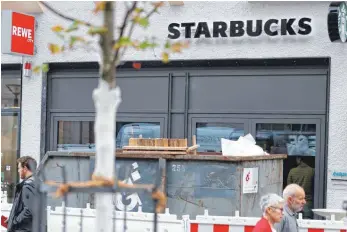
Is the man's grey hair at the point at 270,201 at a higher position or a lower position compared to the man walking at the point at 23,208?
higher

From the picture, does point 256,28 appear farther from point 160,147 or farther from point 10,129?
point 10,129

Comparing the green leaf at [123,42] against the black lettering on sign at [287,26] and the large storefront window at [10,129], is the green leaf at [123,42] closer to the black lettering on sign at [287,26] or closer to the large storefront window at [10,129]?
the black lettering on sign at [287,26]

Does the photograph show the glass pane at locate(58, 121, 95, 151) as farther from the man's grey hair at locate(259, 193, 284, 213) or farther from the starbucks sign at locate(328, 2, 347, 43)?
the man's grey hair at locate(259, 193, 284, 213)

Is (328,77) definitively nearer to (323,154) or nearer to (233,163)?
(323,154)

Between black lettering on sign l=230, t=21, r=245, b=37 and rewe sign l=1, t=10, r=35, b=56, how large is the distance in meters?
3.49

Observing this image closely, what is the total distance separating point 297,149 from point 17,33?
4.90m

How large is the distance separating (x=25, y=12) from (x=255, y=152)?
5.95 m

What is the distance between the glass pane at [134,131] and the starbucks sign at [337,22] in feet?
10.9

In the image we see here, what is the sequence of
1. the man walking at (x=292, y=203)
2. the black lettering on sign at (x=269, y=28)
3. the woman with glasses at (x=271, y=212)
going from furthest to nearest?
the black lettering on sign at (x=269, y=28) < the man walking at (x=292, y=203) < the woman with glasses at (x=271, y=212)

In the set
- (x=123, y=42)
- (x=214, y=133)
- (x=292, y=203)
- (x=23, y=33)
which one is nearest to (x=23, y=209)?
(x=292, y=203)

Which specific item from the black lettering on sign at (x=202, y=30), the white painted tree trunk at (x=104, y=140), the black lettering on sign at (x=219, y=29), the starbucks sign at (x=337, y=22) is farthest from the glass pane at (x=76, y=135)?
the white painted tree trunk at (x=104, y=140)

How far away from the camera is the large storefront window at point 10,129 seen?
13.5 meters

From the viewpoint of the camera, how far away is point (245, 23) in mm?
11461

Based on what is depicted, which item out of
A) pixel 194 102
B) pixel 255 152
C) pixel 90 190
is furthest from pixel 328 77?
pixel 90 190
